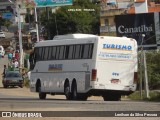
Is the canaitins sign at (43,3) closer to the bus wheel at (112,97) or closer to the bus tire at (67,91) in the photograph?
the bus tire at (67,91)

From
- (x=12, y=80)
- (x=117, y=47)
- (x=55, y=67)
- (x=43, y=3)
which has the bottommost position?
(x=12, y=80)

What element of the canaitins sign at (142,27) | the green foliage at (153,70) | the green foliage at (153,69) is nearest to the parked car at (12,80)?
the canaitins sign at (142,27)

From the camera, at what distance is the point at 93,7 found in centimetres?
13300

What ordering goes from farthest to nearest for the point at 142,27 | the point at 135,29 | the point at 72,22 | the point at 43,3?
the point at 72,22, the point at 43,3, the point at 135,29, the point at 142,27

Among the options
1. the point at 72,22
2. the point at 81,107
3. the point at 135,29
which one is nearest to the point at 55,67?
the point at 81,107

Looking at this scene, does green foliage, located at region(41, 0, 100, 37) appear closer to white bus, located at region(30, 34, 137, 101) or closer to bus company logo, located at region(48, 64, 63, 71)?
bus company logo, located at region(48, 64, 63, 71)

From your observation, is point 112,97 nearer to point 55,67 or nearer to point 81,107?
point 55,67

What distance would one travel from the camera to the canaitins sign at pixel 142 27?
61.1m

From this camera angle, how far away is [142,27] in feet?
206

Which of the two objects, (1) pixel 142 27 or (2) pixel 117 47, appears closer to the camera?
(2) pixel 117 47

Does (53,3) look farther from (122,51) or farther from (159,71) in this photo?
(122,51)

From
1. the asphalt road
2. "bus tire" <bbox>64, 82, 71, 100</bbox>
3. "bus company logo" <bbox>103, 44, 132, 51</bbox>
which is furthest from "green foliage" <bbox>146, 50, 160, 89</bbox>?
the asphalt road

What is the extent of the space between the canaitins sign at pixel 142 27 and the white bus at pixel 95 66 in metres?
21.6

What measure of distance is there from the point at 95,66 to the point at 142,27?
90.7ft
